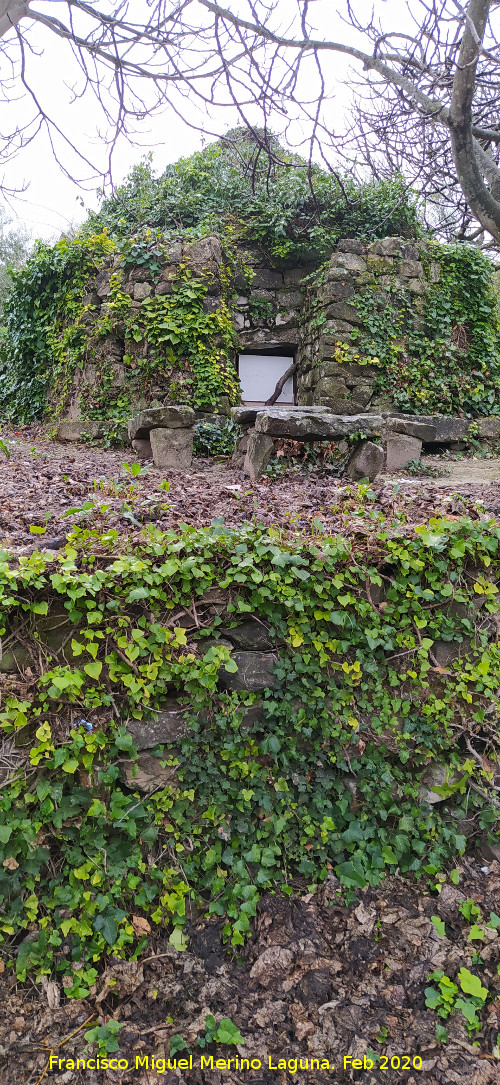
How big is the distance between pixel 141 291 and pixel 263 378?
7.37 ft

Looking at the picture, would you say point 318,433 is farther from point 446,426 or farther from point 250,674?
point 250,674

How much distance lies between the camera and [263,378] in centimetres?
873

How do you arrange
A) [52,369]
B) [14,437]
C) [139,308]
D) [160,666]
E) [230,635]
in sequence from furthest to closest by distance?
[52,369] → [14,437] → [139,308] → [230,635] → [160,666]

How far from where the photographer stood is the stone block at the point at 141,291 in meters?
7.23

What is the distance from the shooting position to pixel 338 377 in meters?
7.42

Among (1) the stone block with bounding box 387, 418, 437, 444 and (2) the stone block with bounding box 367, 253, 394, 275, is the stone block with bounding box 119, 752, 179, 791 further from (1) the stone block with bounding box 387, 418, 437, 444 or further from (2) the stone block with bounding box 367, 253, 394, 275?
(2) the stone block with bounding box 367, 253, 394, 275

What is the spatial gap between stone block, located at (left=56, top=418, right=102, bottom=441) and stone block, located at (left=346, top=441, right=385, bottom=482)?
12.8ft

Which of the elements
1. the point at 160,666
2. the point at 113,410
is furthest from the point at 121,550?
the point at 113,410

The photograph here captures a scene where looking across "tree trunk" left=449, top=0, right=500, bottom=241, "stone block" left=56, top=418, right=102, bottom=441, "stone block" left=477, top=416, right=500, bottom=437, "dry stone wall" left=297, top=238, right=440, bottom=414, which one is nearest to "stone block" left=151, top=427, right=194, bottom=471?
"stone block" left=56, top=418, right=102, bottom=441

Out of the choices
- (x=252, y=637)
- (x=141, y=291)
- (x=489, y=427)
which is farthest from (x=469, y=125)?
(x=141, y=291)

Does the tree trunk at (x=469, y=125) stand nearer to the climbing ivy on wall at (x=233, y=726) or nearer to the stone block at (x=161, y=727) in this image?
the climbing ivy on wall at (x=233, y=726)

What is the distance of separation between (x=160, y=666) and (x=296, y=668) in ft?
1.97

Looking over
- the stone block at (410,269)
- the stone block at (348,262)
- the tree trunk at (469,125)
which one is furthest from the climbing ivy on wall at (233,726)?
the stone block at (410,269)

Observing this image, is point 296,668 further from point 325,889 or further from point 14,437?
point 14,437
